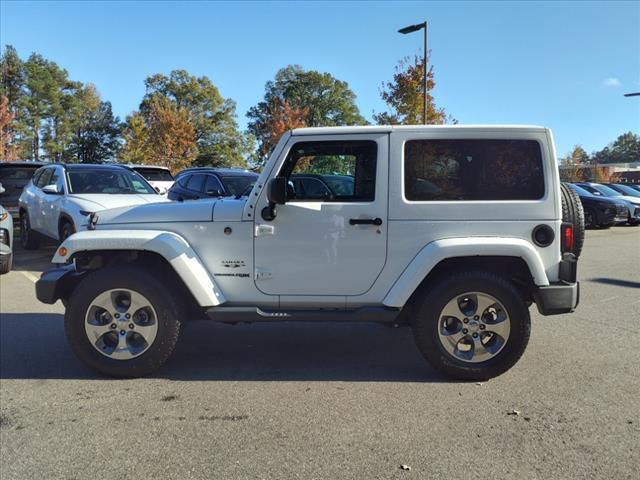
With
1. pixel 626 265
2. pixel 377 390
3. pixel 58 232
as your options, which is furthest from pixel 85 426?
pixel 626 265

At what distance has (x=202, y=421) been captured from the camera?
3406 millimetres

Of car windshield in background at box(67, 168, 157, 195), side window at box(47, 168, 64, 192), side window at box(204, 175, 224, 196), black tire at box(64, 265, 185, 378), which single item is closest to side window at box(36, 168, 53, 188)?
side window at box(47, 168, 64, 192)

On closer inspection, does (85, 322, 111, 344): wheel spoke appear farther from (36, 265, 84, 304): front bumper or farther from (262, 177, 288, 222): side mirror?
(262, 177, 288, 222): side mirror

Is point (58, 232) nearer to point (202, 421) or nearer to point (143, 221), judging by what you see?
point (143, 221)

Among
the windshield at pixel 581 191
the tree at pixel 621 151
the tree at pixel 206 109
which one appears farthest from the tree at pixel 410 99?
the tree at pixel 621 151

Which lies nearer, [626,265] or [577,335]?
[577,335]

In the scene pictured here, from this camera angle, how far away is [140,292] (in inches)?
160

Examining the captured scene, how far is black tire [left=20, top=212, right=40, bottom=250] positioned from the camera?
10.5 metres

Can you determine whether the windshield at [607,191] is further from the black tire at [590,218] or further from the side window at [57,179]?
the side window at [57,179]

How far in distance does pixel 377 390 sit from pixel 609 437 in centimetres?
152

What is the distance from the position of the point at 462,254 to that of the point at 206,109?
188ft

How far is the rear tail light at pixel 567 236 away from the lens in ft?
13.0

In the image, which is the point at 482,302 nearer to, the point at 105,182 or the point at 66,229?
the point at 66,229

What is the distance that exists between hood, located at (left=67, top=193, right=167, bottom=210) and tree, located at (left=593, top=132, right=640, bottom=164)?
13007cm
